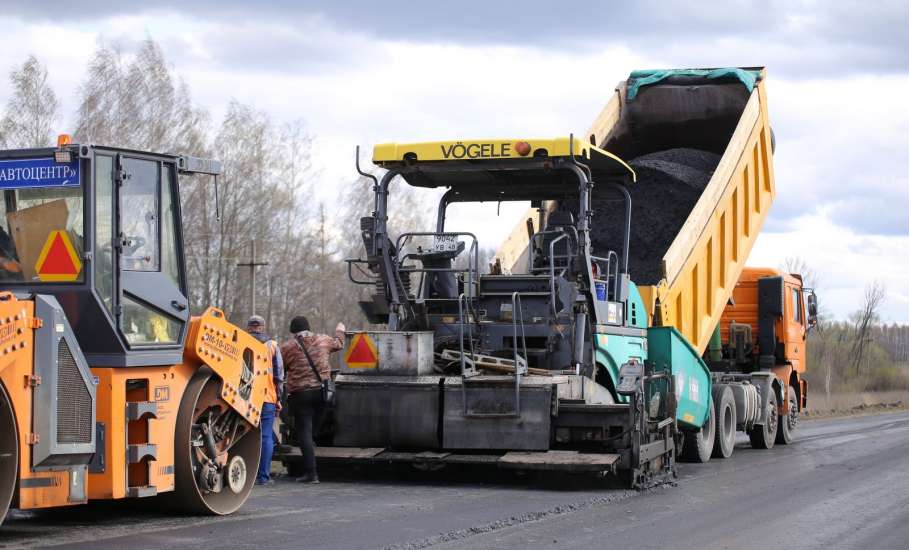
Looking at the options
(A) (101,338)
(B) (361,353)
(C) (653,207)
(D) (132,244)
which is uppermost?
(C) (653,207)

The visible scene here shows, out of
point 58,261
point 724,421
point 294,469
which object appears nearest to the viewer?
point 58,261

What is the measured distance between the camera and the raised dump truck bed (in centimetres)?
1322

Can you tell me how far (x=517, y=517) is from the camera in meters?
8.43

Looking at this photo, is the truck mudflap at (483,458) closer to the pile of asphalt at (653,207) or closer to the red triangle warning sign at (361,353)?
the red triangle warning sign at (361,353)

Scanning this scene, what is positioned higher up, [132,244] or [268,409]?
[132,244]

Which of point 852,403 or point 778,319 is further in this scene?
point 852,403

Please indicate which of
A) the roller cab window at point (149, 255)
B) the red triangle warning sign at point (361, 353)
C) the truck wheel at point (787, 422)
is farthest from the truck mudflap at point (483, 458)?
the truck wheel at point (787, 422)

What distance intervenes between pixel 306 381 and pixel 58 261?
3899 millimetres

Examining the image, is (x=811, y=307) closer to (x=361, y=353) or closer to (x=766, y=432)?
(x=766, y=432)

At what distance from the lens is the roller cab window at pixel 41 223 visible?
282 inches

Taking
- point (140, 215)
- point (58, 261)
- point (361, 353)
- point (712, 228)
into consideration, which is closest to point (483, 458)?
point (361, 353)

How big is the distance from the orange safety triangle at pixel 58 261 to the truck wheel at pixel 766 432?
1099cm

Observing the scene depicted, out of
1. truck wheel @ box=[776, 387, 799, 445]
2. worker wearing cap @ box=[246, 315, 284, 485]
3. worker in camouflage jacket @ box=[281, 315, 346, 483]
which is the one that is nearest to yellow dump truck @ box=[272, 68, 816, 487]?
worker in camouflage jacket @ box=[281, 315, 346, 483]

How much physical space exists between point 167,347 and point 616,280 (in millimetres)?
5288
